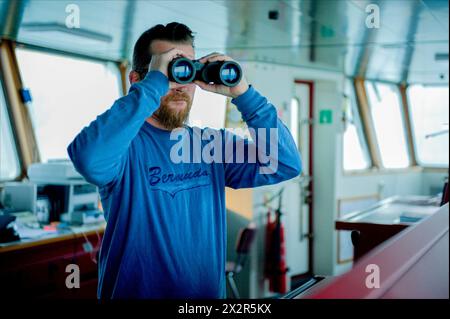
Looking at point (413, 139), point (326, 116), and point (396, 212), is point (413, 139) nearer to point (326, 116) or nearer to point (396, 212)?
point (326, 116)

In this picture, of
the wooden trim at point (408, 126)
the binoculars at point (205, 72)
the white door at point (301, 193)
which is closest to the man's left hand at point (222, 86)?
the binoculars at point (205, 72)

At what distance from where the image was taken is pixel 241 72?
1.29 m

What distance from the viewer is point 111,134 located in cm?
110

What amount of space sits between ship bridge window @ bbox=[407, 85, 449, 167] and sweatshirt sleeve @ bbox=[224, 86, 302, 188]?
6327 mm

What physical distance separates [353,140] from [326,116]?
1.30m

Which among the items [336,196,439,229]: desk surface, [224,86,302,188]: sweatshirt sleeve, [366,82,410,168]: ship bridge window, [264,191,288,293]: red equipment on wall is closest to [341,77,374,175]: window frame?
[366,82,410,168]: ship bridge window

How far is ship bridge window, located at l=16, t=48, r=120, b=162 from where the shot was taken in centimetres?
391

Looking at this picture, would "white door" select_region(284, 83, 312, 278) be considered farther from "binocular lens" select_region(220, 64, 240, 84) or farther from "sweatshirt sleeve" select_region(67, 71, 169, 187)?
"sweatshirt sleeve" select_region(67, 71, 169, 187)

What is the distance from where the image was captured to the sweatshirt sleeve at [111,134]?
3.57 feet

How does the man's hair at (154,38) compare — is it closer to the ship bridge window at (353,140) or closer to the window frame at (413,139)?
the ship bridge window at (353,140)

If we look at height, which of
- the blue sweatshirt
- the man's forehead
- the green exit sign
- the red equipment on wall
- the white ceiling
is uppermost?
the white ceiling

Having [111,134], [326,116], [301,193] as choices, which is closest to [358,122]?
[326,116]

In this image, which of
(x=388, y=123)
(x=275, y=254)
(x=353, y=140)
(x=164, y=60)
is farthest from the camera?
(x=388, y=123)
